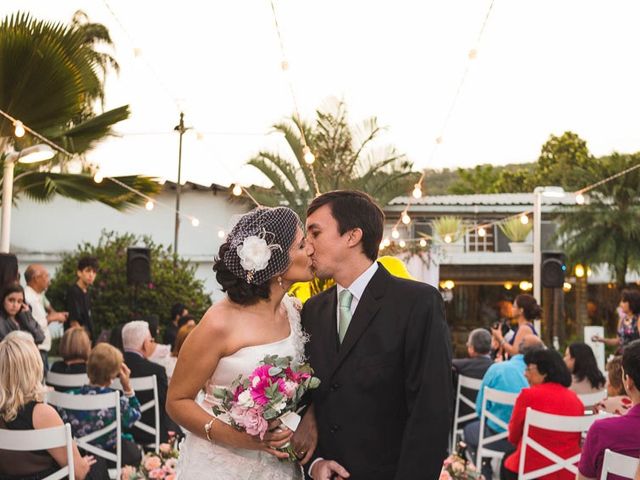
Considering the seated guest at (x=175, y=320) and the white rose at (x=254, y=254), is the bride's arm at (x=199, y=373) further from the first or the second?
the seated guest at (x=175, y=320)

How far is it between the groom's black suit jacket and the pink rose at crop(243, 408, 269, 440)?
0.24 meters

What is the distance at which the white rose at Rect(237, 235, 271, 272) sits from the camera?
114 inches

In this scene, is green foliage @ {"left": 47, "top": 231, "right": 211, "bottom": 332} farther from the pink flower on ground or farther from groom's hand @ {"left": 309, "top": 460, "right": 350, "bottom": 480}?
groom's hand @ {"left": 309, "top": 460, "right": 350, "bottom": 480}

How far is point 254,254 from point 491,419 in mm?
4075

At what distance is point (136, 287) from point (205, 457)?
1284 cm

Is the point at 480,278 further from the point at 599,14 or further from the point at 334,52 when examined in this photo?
the point at 334,52

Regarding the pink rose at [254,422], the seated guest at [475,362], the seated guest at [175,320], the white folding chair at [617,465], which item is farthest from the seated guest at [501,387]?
the seated guest at [175,320]

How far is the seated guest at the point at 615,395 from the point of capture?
205 inches

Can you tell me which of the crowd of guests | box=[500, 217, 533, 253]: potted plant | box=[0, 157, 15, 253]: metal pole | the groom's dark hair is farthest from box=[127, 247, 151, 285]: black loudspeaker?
box=[500, 217, 533, 253]: potted plant

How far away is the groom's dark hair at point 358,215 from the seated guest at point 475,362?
5.35 m

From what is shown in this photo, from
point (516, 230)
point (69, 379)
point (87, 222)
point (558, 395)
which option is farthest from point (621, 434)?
point (87, 222)

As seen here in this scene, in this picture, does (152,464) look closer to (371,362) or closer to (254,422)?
(254,422)

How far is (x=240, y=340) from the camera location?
9.45 feet

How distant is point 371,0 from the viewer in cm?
780
